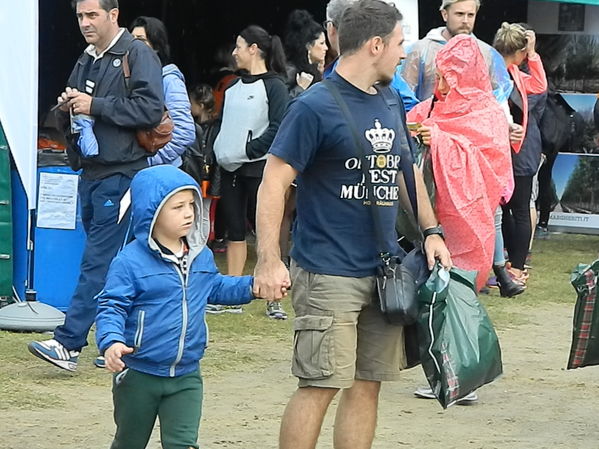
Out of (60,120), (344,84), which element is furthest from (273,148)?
(60,120)

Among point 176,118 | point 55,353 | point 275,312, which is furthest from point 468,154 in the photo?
point 275,312

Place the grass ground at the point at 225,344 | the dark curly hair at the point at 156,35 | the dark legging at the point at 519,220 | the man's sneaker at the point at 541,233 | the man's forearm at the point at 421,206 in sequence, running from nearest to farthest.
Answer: the man's forearm at the point at 421,206 < the grass ground at the point at 225,344 < the dark curly hair at the point at 156,35 < the dark legging at the point at 519,220 < the man's sneaker at the point at 541,233

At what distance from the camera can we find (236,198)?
871cm

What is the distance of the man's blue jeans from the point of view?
666 centimetres

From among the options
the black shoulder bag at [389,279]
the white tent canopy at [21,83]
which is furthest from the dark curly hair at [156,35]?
the black shoulder bag at [389,279]

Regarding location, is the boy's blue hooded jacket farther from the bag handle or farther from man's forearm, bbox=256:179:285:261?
the bag handle

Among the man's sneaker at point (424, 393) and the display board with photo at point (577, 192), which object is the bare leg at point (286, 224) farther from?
the display board with photo at point (577, 192)

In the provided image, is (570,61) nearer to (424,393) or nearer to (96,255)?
(424,393)

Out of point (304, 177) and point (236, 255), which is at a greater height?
point (304, 177)

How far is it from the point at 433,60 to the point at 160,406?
290 cm

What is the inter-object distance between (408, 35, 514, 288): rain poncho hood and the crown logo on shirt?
51.7 inches

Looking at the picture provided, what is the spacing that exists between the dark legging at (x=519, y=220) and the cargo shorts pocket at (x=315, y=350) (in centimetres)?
→ 553

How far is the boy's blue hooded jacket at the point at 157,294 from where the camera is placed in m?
4.29

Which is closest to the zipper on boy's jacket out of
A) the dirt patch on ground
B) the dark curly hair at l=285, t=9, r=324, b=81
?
the dirt patch on ground
